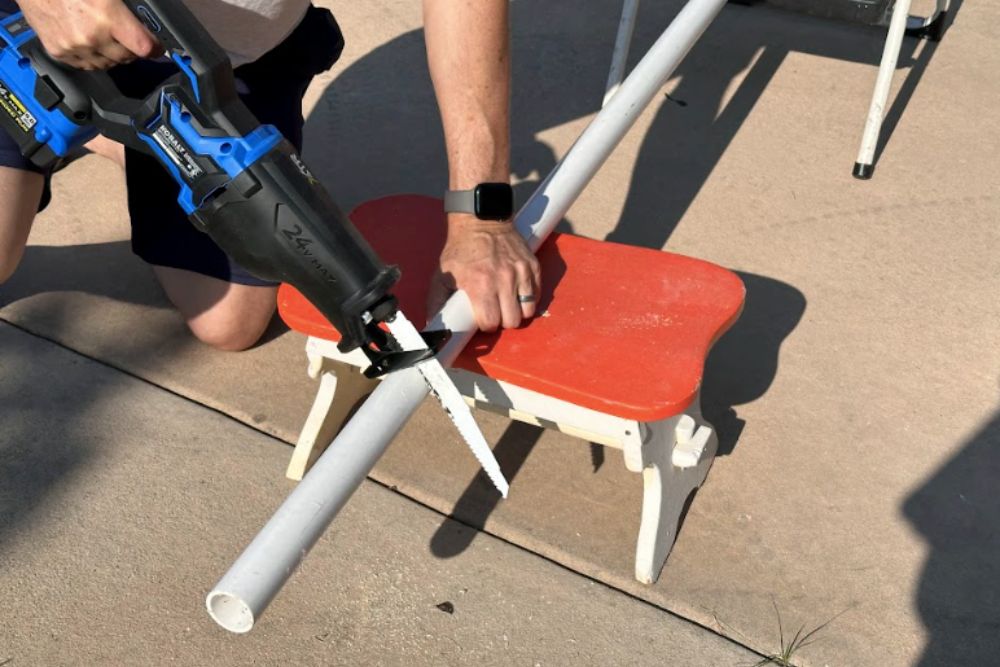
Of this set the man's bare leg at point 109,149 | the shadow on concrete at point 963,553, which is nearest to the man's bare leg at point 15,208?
the man's bare leg at point 109,149

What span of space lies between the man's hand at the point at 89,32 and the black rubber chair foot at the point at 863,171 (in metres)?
2.13

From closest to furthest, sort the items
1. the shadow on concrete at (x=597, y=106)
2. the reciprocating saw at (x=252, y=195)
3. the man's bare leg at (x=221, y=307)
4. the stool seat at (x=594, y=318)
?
the reciprocating saw at (x=252, y=195), the stool seat at (x=594, y=318), the man's bare leg at (x=221, y=307), the shadow on concrete at (x=597, y=106)

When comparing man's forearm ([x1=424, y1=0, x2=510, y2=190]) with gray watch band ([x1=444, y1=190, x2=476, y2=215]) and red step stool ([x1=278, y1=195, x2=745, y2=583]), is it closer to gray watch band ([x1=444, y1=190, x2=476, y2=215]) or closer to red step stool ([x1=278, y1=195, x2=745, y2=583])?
gray watch band ([x1=444, y1=190, x2=476, y2=215])

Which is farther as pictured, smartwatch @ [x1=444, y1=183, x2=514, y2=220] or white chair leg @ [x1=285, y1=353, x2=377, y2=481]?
white chair leg @ [x1=285, y1=353, x2=377, y2=481]

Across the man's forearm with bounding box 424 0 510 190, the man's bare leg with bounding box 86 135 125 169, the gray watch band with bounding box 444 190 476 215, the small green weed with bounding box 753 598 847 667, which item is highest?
the man's forearm with bounding box 424 0 510 190

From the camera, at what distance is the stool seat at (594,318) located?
74.5 inches

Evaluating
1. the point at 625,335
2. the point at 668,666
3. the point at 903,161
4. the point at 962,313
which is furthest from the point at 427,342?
the point at 903,161

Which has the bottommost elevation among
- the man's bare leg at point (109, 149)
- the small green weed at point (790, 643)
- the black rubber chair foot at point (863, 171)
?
the black rubber chair foot at point (863, 171)

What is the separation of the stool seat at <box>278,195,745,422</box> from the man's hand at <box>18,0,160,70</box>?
0.54 m

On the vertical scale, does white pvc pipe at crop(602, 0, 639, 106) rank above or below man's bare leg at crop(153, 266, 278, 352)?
above

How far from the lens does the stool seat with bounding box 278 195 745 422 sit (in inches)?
74.5

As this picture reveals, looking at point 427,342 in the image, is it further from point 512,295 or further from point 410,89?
point 410,89

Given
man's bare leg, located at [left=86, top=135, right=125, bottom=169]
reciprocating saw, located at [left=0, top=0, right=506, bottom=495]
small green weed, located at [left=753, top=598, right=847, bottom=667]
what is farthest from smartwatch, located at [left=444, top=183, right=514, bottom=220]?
man's bare leg, located at [left=86, top=135, right=125, bottom=169]

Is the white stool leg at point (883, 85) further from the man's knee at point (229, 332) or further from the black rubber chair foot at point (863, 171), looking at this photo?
the man's knee at point (229, 332)
